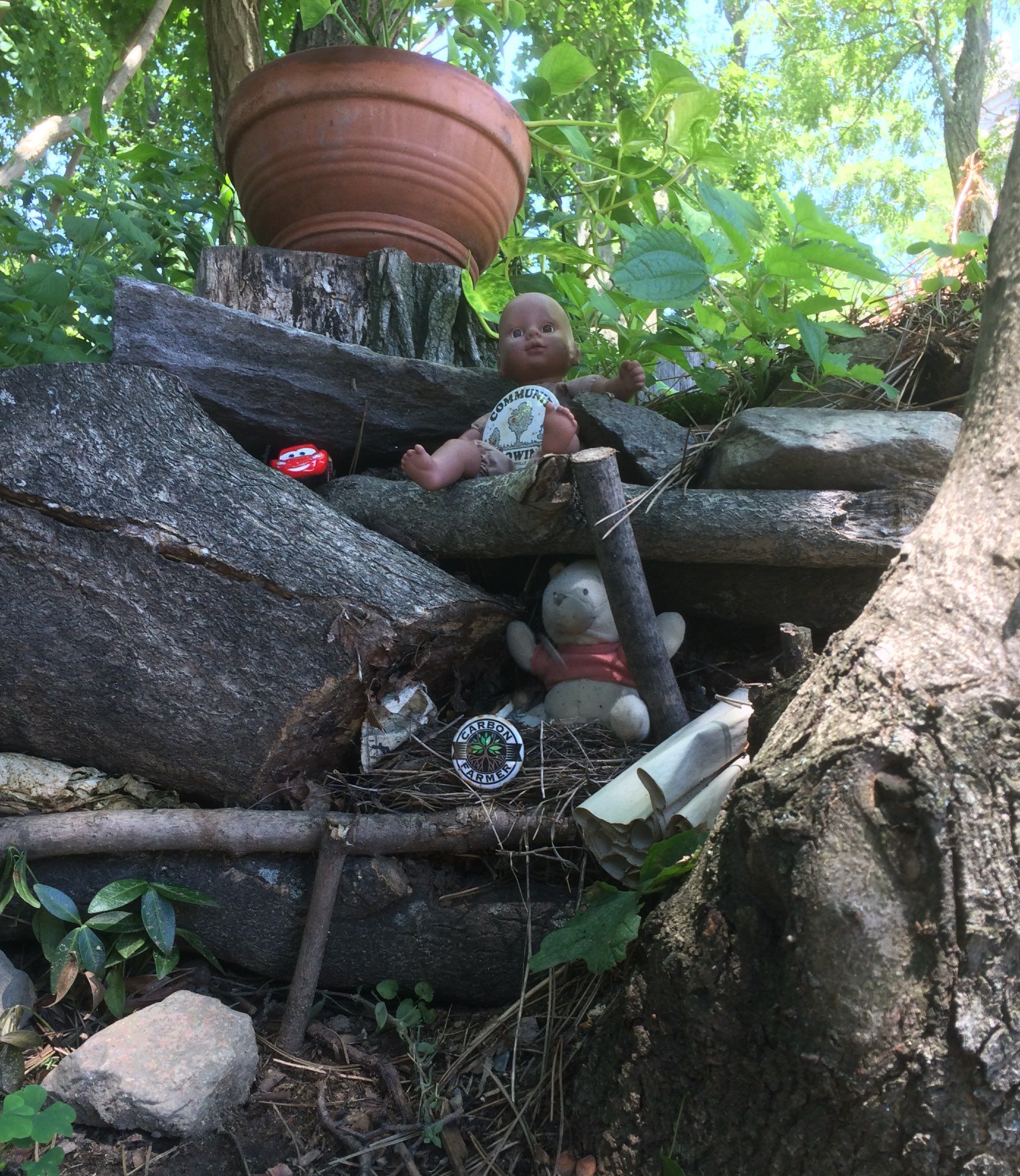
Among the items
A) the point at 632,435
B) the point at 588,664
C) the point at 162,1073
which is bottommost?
the point at 162,1073

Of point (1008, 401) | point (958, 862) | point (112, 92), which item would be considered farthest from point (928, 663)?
point (112, 92)

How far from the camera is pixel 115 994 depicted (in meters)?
1.97

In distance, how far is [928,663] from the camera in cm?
115

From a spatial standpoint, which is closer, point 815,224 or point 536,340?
point 815,224

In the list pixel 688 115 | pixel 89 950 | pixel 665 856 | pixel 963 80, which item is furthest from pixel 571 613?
pixel 963 80

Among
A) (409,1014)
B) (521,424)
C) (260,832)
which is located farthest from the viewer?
(521,424)

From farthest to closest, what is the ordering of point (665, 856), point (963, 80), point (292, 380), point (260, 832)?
point (963, 80) → point (292, 380) → point (260, 832) → point (665, 856)

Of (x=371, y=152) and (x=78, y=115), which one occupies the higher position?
(x=78, y=115)

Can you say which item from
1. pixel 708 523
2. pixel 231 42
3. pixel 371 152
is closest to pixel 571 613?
pixel 708 523

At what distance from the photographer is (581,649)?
2344 mm

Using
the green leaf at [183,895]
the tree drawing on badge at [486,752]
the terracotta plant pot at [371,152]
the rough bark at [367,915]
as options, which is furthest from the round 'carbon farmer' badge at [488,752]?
the terracotta plant pot at [371,152]

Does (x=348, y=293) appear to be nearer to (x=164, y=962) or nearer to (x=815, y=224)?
(x=815, y=224)

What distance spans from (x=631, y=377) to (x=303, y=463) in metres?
0.95

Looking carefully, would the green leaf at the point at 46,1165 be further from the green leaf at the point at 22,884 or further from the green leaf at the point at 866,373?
the green leaf at the point at 866,373
